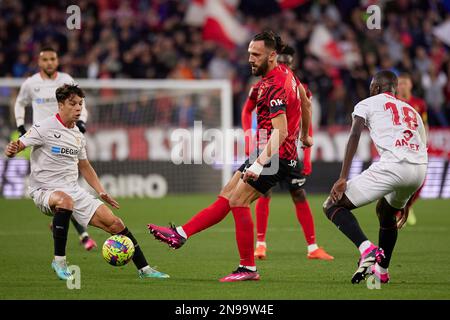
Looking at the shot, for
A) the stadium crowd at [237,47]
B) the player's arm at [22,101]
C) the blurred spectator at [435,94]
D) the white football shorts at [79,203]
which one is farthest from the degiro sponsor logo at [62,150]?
the blurred spectator at [435,94]

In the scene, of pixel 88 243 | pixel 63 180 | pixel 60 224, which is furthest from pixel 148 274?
pixel 88 243

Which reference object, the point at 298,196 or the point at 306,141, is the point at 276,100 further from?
the point at 298,196

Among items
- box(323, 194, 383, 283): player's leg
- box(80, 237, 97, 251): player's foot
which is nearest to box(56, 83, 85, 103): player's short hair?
box(323, 194, 383, 283): player's leg

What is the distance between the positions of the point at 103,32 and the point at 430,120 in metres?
8.21

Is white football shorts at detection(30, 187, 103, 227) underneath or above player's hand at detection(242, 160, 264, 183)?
underneath

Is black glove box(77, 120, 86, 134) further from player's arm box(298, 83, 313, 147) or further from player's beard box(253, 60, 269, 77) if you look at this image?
player's beard box(253, 60, 269, 77)

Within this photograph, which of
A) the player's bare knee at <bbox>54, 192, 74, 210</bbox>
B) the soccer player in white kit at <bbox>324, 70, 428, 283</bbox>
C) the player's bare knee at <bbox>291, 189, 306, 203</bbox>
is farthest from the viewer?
the player's bare knee at <bbox>291, 189, 306, 203</bbox>

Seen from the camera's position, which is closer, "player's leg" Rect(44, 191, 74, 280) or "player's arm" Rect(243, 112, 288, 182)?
"player's arm" Rect(243, 112, 288, 182)

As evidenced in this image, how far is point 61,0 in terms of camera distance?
24.6 metres

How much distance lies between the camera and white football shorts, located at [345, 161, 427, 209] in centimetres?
797

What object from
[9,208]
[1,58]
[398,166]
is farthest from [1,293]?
[1,58]

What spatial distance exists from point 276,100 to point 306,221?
9.25ft

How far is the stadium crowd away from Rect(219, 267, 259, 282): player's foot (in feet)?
39.6

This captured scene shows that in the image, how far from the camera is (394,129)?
8.03 m
